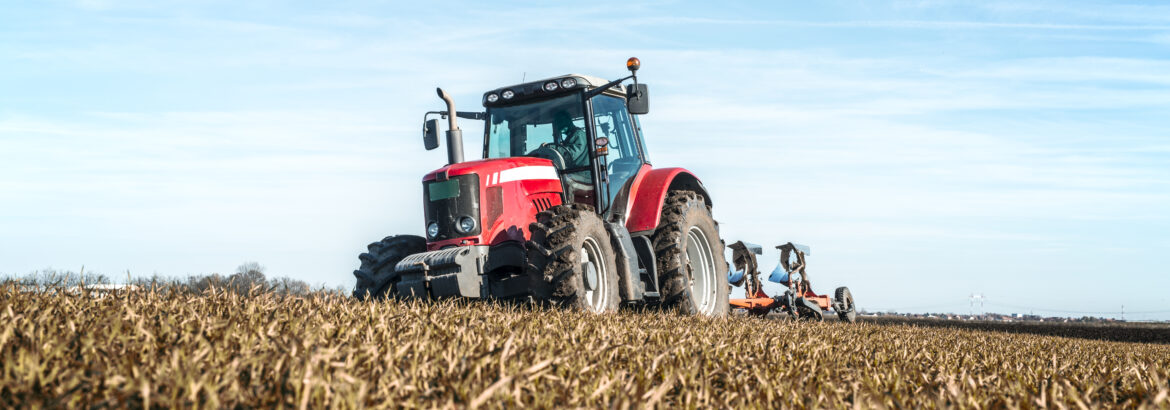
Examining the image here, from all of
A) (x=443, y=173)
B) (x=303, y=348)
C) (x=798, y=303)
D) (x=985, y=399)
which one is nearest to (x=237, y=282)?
(x=443, y=173)

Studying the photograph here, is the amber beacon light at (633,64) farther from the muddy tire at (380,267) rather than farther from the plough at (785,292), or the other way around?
the plough at (785,292)

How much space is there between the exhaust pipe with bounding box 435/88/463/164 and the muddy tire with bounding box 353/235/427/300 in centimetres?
89

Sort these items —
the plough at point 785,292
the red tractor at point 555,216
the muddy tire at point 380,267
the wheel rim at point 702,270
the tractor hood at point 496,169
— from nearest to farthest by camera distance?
the red tractor at point 555,216
the tractor hood at point 496,169
the muddy tire at point 380,267
the wheel rim at point 702,270
the plough at point 785,292

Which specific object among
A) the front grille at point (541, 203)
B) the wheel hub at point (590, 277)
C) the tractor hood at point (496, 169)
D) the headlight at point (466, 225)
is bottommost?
the wheel hub at point (590, 277)

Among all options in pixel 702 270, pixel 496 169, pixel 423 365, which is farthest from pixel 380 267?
pixel 423 365

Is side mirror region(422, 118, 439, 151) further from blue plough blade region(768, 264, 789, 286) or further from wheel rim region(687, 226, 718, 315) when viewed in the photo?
blue plough blade region(768, 264, 789, 286)

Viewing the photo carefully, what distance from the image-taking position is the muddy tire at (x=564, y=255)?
21.2 ft

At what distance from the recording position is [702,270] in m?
9.37

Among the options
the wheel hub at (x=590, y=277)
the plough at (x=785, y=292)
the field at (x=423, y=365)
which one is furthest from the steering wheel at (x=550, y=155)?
the plough at (x=785, y=292)

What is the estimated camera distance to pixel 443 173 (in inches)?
288

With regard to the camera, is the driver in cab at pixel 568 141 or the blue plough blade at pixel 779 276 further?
the blue plough blade at pixel 779 276

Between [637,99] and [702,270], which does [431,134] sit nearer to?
[637,99]

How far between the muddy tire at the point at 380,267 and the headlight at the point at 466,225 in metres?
0.71

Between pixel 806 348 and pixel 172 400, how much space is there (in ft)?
12.2
